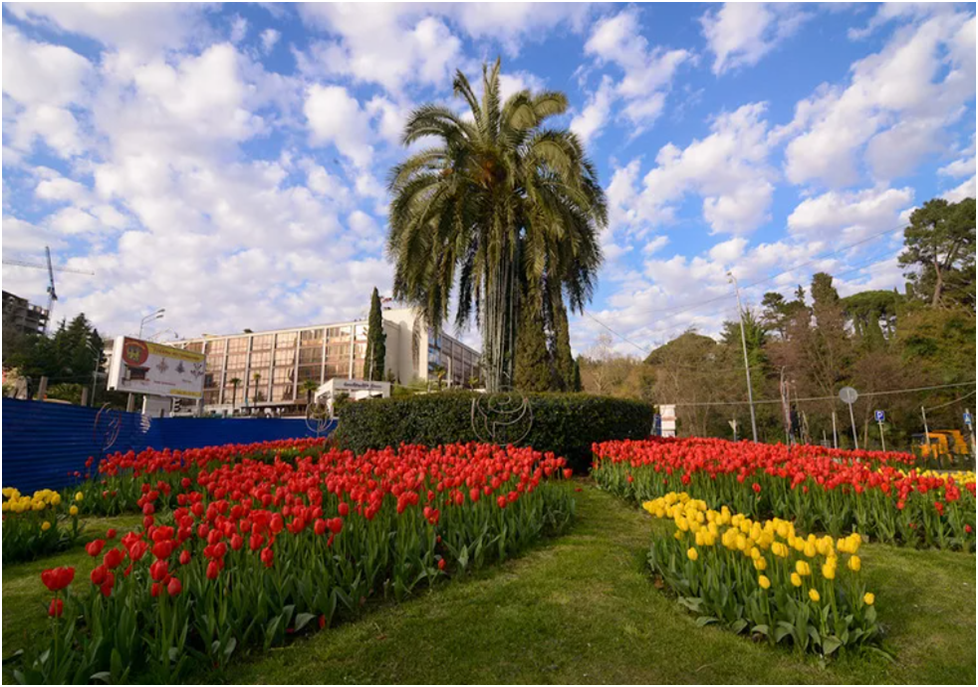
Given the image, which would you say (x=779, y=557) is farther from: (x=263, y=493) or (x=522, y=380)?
(x=522, y=380)

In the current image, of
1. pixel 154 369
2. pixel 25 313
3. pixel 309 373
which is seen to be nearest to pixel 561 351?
pixel 154 369

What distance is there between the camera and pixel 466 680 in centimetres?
229

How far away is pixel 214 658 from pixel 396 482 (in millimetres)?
2059

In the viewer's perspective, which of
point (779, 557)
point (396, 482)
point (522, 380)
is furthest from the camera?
point (522, 380)

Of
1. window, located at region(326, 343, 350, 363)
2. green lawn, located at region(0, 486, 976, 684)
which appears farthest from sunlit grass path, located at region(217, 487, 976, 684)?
window, located at region(326, 343, 350, 363)

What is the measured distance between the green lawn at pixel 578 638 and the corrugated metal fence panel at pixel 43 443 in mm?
4801

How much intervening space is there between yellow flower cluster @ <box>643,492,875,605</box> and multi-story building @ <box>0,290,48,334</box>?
95995mm

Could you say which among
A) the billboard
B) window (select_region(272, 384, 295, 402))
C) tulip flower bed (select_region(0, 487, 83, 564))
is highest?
window (select_region(272, 384, 295, 402))

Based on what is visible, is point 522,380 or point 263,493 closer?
point 263,493

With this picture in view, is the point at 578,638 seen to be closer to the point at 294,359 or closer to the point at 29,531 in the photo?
the point at 29,531

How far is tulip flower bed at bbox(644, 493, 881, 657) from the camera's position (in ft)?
8.23

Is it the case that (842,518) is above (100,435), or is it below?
below

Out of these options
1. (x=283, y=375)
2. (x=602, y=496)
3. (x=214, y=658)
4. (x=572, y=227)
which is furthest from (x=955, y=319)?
(x=283, y=375)

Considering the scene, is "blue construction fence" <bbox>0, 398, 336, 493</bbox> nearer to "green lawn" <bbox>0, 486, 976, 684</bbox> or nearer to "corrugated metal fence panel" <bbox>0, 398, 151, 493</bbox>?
"corrugated metal fence panel" <bbox>0, 398, 151, 493</bbox>
